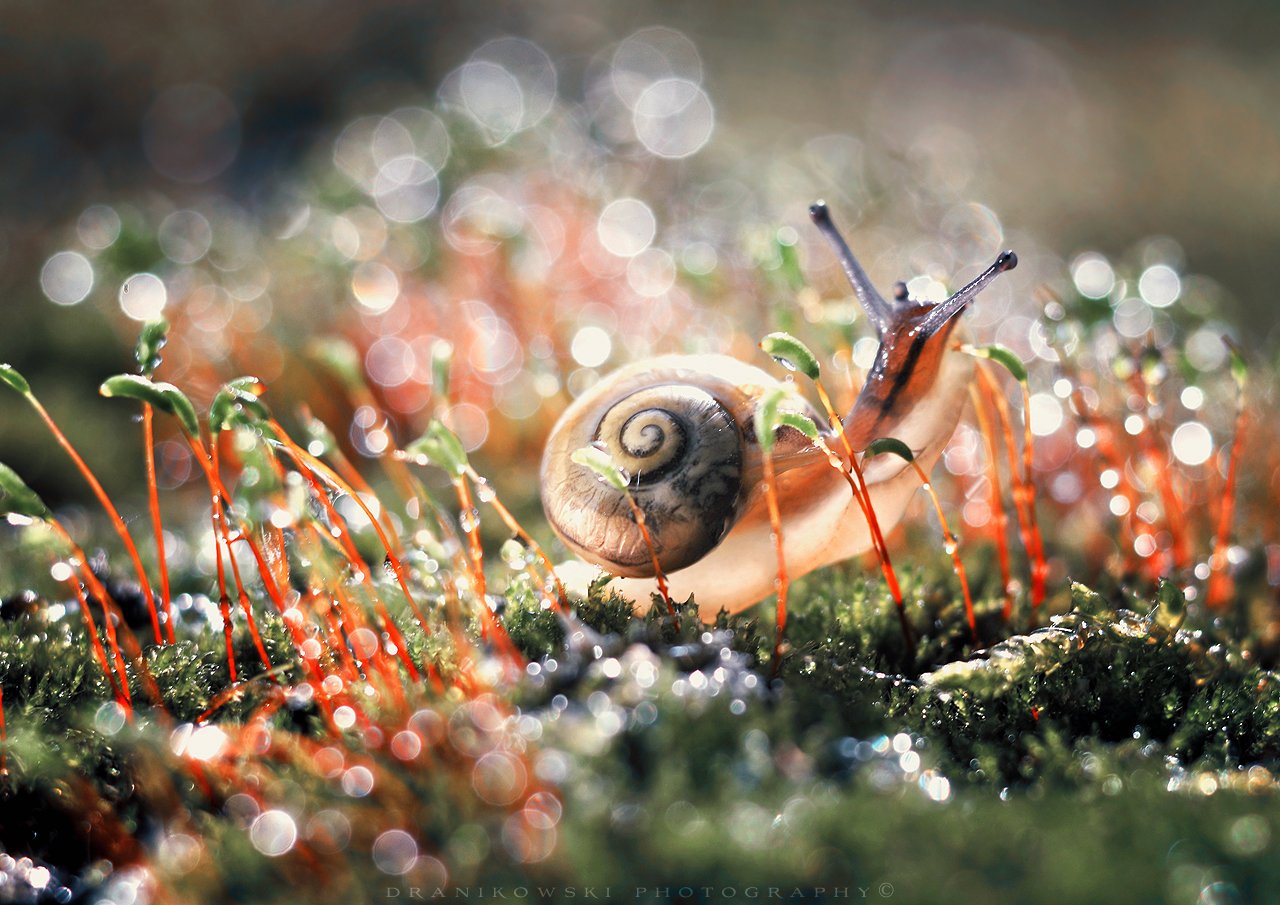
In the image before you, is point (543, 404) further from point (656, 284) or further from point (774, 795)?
point (774, 795)

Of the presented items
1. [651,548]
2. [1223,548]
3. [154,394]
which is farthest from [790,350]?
[1223,548]

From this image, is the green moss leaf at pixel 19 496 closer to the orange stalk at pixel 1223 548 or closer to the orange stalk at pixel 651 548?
the orange stalk at pixel 651 548

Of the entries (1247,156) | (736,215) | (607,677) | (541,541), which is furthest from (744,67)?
(607,677)

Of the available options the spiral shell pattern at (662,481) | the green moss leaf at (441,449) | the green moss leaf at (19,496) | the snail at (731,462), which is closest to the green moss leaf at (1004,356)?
the snail at (731,462)

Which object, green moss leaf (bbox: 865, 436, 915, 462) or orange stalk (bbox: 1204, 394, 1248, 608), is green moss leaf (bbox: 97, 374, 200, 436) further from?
orange stalk (bbox: 1204, 394, 1248, 608)

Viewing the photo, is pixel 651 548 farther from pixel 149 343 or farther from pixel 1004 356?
pixel 149 343

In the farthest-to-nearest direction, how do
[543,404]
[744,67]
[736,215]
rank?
[744,67] < [736,215] < [543,404]
